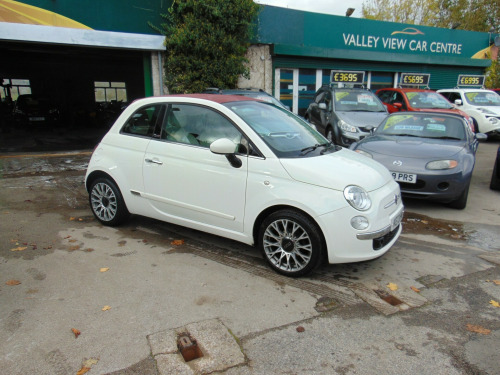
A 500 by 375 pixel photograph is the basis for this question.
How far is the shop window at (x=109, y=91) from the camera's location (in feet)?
92.0

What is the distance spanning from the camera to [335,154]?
4.20 metres

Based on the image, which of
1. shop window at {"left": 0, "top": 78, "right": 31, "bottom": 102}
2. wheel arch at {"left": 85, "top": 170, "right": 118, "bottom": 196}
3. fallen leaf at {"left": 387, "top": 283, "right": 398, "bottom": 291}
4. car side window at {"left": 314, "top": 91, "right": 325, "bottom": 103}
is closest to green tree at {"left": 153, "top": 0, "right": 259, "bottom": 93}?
car side window at {"left": 314, "top": 91, "right": 325, "bottom": 103}

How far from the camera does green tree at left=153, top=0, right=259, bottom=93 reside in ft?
38.7

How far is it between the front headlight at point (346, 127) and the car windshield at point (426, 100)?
3535 millimetres

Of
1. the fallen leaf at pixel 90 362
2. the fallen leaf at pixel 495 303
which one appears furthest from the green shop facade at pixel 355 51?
the fallen leaf at pixel 90 362

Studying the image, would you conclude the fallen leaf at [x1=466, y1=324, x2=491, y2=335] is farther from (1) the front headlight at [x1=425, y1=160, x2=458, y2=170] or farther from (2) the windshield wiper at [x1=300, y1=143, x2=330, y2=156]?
(1) the front headlight at [x1=425, y1=160, x2=458, y2=170]

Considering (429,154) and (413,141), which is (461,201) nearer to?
(429,154)

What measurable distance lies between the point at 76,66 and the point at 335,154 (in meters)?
26.8

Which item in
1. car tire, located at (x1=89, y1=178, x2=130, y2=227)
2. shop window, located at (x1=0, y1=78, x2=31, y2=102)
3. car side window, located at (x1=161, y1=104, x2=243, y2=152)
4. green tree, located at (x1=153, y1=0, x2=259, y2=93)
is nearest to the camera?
car side window, located at (x1=161, y1=104, x2=243, y2=152)

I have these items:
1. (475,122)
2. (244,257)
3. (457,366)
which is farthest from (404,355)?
(475,122)

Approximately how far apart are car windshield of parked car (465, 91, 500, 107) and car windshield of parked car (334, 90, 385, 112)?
5.58 metres

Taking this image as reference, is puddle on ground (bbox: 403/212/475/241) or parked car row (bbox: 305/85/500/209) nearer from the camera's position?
puddle on ground (bbox: 403/212/475/241)

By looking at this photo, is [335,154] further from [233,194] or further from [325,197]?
[233,194]

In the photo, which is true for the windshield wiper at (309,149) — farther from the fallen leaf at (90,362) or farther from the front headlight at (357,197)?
the fallen leaf at (90,362)
